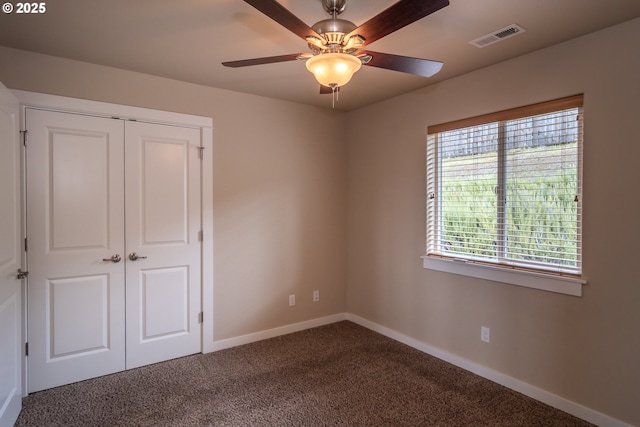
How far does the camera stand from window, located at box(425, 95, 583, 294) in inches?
96.2

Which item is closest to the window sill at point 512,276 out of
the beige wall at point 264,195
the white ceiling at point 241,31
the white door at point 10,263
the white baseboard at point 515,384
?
the white baseboard at point 515,384

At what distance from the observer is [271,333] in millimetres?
3725

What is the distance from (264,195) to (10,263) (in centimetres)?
207

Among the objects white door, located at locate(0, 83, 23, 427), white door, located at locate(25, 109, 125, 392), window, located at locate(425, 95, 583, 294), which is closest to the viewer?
white door, located at locate(0, 83, 23, 427)

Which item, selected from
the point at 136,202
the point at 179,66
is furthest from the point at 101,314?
the point at 179,66

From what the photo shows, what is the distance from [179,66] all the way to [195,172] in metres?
0.91

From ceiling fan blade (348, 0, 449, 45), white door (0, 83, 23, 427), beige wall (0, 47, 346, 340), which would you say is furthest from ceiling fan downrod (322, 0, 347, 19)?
white door (0, 83, 23, 427)

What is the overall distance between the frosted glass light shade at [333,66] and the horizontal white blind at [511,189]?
1684 millimetres

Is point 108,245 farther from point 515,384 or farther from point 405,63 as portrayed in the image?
point 515,384

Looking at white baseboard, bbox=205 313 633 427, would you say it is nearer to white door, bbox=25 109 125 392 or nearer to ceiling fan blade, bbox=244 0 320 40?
white door, bbox=25 109 125 392

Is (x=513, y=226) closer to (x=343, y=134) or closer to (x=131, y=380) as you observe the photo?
(x=343, y=134)

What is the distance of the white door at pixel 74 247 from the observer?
103 inches

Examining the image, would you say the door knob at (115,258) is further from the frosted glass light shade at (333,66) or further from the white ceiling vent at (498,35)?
the white ceiling vent at (498,35)

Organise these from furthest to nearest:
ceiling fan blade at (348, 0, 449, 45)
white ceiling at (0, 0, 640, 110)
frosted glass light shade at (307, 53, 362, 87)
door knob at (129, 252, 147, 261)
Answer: door knob at (129, 252, 147, 261)
white ceiling at (0, 0, 640, 110)
frosted glass light shade at (307, 53, 362, 87)
ceiling fan blade at (348, 0, 449, 45)
